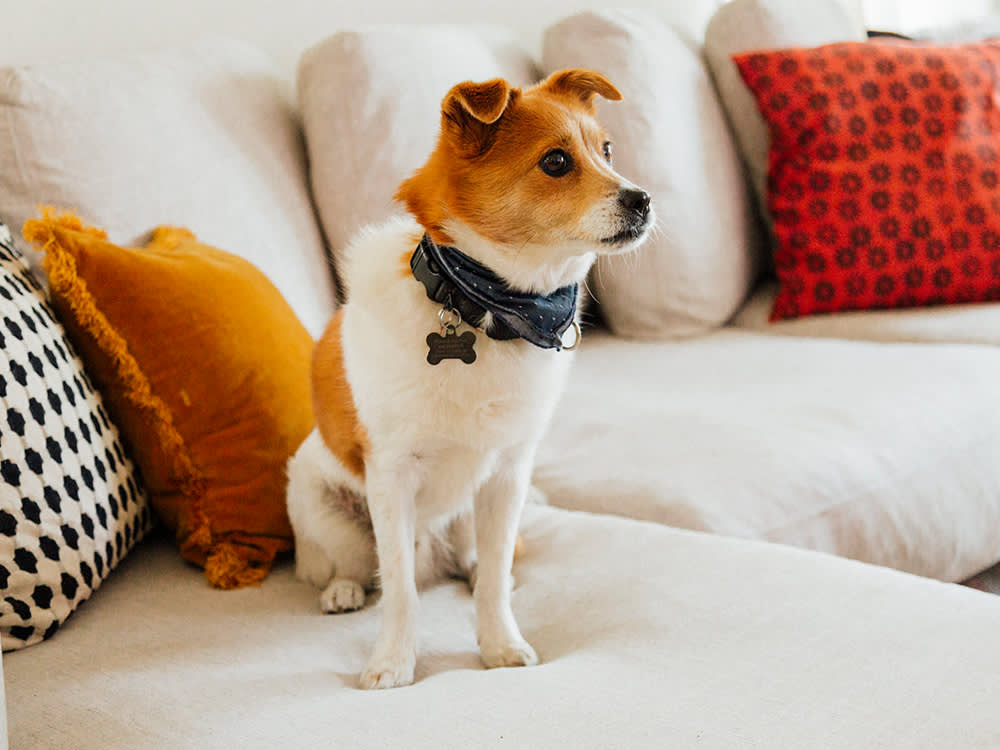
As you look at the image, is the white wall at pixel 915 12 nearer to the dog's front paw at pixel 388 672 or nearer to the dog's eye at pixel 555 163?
the dog's eye at pixel 555 163

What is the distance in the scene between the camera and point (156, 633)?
3.41ft

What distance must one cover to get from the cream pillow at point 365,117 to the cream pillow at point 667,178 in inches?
16.4

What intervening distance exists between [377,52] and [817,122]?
3.16 feet

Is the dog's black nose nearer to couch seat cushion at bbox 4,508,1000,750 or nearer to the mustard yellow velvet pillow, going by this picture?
couch seat cushion at bbox 4,508,1000,750

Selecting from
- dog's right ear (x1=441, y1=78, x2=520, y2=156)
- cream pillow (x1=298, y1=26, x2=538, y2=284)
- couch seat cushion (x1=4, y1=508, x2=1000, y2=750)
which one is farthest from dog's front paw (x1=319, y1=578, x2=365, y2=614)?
cream pillow (x1=298, y1=26, x2=538, y2=284)

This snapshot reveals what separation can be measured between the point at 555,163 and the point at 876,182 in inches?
49.0

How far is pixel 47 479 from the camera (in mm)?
1000

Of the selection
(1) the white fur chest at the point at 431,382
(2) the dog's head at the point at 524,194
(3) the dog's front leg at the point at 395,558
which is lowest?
(3) the dog's front leg at the point at 395,558

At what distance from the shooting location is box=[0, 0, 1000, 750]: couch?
0.81 m

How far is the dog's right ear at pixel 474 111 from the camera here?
98 centimetres

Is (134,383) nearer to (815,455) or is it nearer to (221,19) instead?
(815,455)

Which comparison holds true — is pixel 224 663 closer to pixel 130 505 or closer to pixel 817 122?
pixel 130 505

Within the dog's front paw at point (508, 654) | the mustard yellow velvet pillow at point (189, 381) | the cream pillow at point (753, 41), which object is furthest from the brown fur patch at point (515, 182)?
the cream pillow at point (753, 41)

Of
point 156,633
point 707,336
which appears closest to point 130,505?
point 156,633
